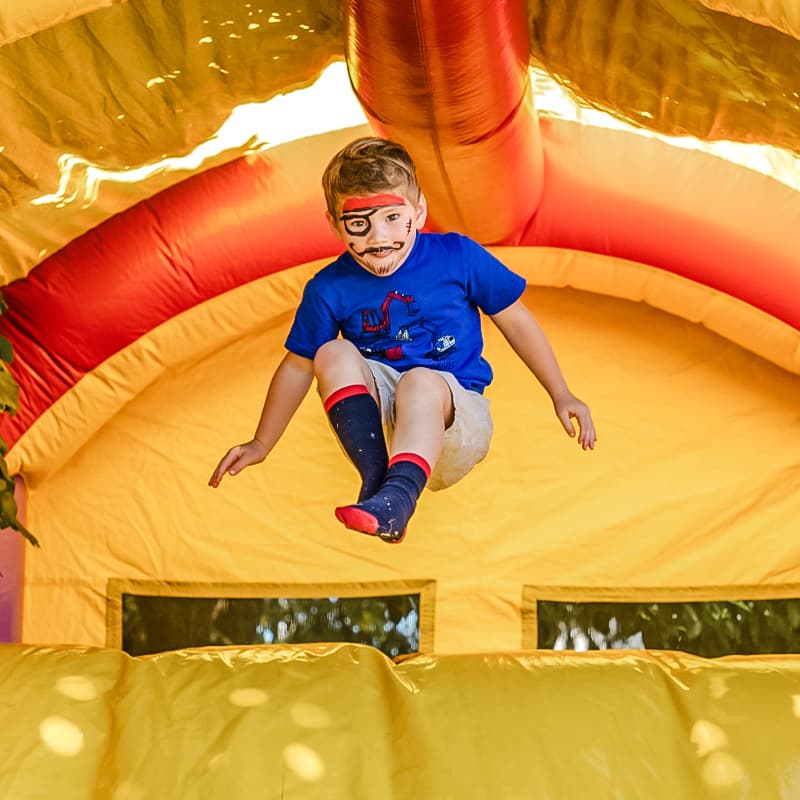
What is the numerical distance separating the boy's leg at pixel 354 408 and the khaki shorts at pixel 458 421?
57 millimetres

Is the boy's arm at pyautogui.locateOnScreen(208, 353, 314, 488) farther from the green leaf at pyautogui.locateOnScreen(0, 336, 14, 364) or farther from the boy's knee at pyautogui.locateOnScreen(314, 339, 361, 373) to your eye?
the green leaf at pyautogui.locateOnScreen(0, 336, 14, 364)

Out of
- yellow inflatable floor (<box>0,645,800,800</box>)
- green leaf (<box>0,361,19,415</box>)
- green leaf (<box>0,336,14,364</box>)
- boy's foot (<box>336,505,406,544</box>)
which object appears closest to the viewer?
boy's foot (<box>336,505,406,544</box>)

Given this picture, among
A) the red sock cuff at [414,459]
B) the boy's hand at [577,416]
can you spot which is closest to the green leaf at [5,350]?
the red sock cuff at [414,459]

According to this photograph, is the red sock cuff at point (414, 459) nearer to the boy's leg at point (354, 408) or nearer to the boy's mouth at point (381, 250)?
the boy's leg at point (354, 408)

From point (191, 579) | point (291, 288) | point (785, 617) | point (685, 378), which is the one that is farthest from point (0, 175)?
point (785, 617)

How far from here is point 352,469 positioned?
3197 millimetres

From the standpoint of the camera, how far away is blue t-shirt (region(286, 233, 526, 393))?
7.29 ft

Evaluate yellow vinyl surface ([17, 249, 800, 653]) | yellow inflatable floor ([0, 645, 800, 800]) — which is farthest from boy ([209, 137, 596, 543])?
yellow vinyl surface ([17, 249, 800, 653])

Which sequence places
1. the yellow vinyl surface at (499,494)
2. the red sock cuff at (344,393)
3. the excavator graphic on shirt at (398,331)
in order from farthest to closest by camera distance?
1. the yellow vinyl surface at (499,494)
2. the excavator graphic on shirt at (398,331)
3. the red sock cuff at (344,393)

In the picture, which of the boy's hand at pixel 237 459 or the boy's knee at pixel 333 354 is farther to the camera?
the boy's hand at pixel 237 459

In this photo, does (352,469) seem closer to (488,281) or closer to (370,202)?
(488,281)

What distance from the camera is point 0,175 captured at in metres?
2.51

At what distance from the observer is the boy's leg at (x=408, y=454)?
1761 millimetres

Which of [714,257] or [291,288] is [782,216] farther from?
[291,288]
